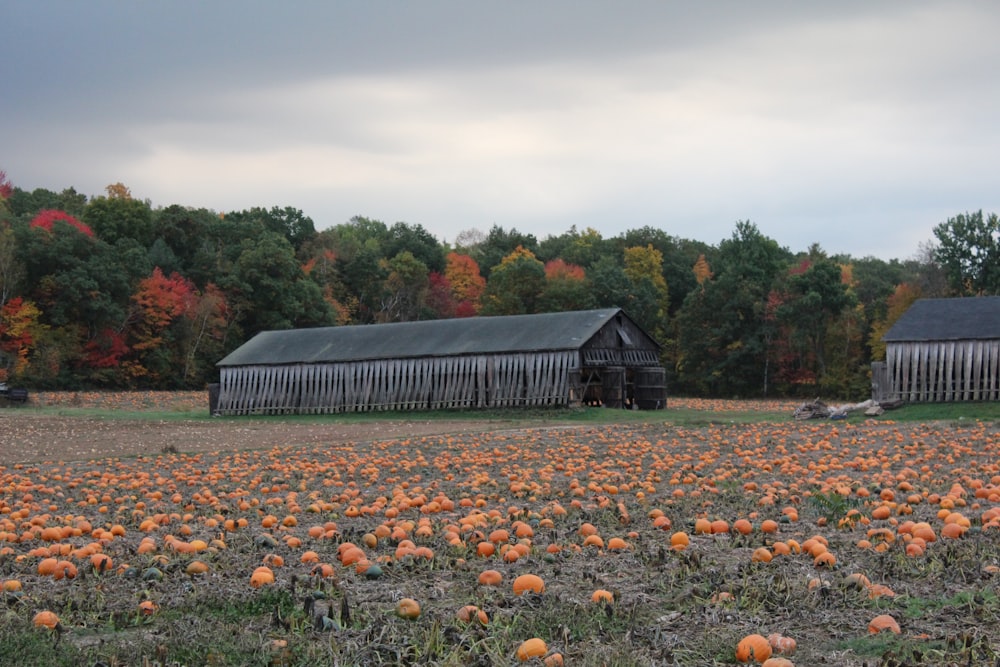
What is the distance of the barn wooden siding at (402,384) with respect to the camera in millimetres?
45531

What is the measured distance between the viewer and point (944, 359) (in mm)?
39594

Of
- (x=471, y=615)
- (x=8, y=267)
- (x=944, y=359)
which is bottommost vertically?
(x=471, y=615)

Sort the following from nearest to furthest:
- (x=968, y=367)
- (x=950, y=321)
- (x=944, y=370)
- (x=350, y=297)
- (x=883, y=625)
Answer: (x=883, y=625) < (x=968, y=367) < (x=944, y=370) < (x=950, y=321) < (x=350, y=297)

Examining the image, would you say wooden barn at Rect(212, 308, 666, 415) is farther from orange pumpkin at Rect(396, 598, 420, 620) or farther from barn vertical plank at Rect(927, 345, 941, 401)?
orange pumpkin at Rect(396, 598, 420, 620)

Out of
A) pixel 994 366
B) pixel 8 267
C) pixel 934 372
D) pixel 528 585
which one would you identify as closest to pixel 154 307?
pixel 8 267

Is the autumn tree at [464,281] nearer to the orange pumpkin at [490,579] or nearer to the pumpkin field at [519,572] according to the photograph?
the pumpkin field at [519,572]

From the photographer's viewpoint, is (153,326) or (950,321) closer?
(950,321)

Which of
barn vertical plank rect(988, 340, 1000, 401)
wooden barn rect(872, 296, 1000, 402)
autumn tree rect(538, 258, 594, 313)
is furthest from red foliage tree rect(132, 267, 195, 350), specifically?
barn vertical plank rect(988, 340, 1000, 401)

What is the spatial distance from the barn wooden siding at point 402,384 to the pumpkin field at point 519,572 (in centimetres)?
3098

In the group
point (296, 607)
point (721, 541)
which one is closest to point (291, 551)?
point (296, 607)

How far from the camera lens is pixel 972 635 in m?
5.46

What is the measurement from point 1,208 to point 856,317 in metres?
58.1

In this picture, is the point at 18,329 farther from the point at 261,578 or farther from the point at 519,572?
the point at 519,572

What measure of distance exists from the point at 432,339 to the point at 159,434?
61.0 feet
